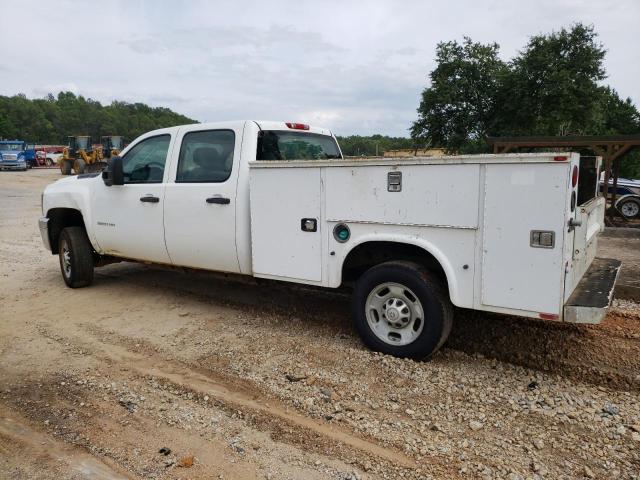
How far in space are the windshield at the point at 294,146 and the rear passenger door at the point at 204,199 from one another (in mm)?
284

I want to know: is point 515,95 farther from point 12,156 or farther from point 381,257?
point 12,156

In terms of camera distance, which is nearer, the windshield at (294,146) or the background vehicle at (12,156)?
the windshield at (294,146)

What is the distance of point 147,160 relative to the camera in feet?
19.8

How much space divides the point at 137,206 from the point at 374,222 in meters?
3.01

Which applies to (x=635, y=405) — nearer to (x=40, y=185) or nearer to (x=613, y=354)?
(x=613, y=354)

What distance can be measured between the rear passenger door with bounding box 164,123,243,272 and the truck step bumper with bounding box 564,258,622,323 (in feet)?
9.86

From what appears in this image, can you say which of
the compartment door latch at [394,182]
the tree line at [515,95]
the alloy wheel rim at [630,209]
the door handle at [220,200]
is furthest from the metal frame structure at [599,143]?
the tree line at [515,95]

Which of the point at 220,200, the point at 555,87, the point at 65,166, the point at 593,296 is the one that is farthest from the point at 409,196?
the point at 65,166

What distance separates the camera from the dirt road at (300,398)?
3076mm

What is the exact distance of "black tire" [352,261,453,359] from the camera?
4.09m

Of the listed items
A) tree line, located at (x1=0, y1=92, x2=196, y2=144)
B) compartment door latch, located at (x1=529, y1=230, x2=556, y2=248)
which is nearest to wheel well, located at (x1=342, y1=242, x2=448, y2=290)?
compartment door latch, located at (x1=529, y1=230, x2=556, y2=248)

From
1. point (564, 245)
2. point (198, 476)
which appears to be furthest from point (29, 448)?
point (564, 245)

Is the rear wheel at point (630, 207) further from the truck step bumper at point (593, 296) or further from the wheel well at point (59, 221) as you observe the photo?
the wheel well at point (59, 221)

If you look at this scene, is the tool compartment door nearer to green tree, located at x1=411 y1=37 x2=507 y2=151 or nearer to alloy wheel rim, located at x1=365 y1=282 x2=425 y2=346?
alloy wheel rim, located at x1=365 y1=282 x2=425 y2=346
